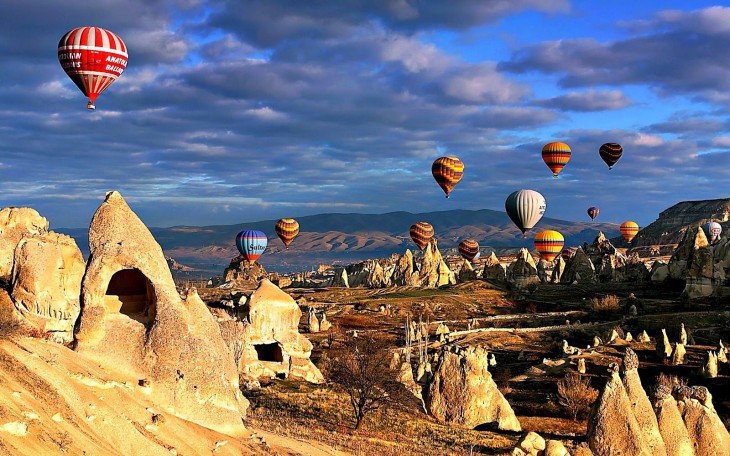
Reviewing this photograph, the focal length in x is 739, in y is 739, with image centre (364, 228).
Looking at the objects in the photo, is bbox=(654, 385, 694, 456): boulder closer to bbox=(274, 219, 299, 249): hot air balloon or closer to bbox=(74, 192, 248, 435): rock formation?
bbox=(74, 192, 248, 435): rock formation

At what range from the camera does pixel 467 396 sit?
2983 centimetres

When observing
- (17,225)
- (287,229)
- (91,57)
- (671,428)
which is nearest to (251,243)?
(287,229)

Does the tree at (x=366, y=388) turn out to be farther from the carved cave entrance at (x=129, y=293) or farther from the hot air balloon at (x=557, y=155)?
the hot air balloon at (x=557, y=155)

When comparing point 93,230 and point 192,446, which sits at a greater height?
point 93,230

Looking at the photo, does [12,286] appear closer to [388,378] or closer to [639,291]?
[388,378]

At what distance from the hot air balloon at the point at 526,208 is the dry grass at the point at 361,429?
6263 cm

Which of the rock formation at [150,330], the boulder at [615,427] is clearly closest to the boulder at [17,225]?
the rock formation at [150,330]

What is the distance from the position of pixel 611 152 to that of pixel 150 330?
103437 mm

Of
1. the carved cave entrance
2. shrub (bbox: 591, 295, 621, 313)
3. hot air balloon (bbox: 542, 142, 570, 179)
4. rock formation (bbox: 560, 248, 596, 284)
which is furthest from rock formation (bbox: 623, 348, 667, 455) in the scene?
rock formation (bbox: 560, 248, 596, 284)

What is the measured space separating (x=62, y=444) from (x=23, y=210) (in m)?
26.3

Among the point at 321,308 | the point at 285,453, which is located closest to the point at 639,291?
the point at 321,308

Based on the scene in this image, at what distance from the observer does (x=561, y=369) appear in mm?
48781

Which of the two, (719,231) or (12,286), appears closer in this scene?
(12,286)

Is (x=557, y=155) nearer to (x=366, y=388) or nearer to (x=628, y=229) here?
(x=366, y=388)
